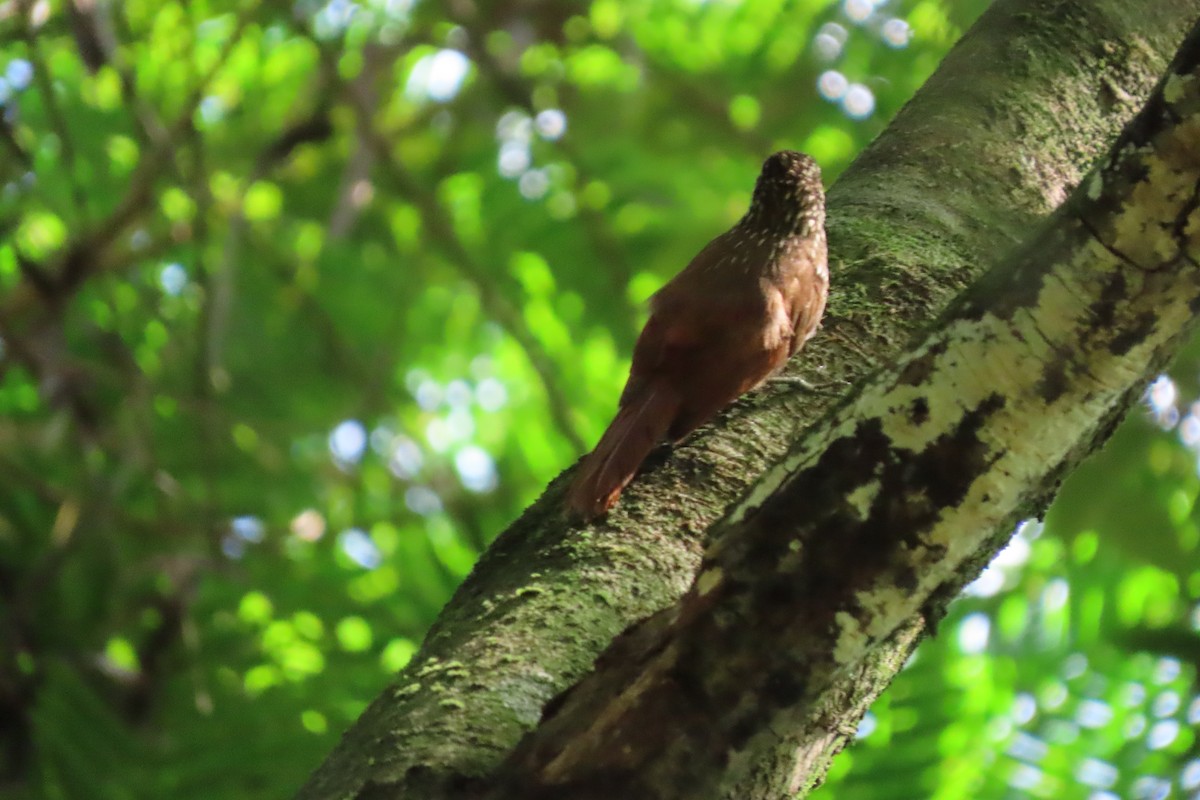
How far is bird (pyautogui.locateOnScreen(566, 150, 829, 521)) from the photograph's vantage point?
164 centimetres

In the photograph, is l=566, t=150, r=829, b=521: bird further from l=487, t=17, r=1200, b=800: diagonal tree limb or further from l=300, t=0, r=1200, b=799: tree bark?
l=487, t=17, r=1200, b=800: diagonal tree limb

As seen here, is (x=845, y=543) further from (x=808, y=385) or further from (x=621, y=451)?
(x=808, y=385)

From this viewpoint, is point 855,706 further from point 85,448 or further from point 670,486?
point 85,448

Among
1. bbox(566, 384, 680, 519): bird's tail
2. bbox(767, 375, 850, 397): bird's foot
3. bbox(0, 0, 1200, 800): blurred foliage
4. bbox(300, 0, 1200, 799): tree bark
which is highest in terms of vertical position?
bbox(0, 0, 1200, 800): blurred foliage

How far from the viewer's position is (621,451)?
1635mm

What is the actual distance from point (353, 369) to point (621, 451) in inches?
84.0

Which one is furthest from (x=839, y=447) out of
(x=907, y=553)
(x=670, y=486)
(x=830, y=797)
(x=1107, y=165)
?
(x=830, y=797)

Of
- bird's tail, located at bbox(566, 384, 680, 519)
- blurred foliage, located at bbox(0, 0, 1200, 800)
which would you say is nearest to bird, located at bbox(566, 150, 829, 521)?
bird's tail, located at bbox(566, 384, 680, 519)

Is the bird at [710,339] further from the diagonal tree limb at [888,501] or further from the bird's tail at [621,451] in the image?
the diagonal tree limb at [888,501]

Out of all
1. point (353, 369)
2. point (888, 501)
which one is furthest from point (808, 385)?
point (353, 369)

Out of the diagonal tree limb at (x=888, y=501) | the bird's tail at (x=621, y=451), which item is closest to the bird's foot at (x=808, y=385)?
the bird's tail at (x=621, y=451)

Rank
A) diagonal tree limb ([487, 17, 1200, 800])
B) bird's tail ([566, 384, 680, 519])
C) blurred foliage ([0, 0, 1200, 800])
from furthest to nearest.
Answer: blurred foliage ([0, 0, 1200, 800])
bird's tail ([566, 384, 680, 519])
diagonal tree limb ([487, 17, 1200, 800])

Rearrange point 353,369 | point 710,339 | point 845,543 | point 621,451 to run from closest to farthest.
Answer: point 845,543, point 621,451, point 710,339, point 353,369

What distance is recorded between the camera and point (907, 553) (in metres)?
0.97
